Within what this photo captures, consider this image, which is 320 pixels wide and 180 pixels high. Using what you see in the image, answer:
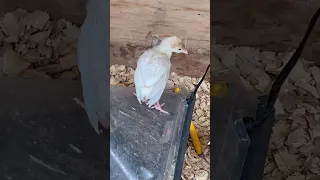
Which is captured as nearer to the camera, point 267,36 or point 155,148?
point 155,148

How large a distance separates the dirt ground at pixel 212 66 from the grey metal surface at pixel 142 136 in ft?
0.47

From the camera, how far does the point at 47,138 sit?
1.27m

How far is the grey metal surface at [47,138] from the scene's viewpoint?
3.95ft

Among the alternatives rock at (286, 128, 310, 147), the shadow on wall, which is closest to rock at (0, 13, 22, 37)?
the shadow on wall

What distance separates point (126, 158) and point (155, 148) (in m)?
0.07

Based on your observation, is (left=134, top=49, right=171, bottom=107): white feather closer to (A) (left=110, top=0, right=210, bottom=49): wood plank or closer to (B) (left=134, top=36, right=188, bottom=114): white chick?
(B) (left=134, top=36, right=188, bottom=114): white chick

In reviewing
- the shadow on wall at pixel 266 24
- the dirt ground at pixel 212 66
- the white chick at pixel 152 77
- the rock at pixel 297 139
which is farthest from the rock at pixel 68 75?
the rock at pixel 297 139

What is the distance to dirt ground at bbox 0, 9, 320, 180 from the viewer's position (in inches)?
57.7

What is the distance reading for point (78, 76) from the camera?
5.00 ft

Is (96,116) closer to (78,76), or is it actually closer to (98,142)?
(98,142)

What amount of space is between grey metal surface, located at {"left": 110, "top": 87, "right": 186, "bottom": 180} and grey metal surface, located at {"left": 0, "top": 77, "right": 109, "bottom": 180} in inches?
1.3

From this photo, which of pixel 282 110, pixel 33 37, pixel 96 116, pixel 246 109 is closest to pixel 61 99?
pixel 96 116

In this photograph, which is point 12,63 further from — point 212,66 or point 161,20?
point 212,66

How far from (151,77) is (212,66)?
0.31m
